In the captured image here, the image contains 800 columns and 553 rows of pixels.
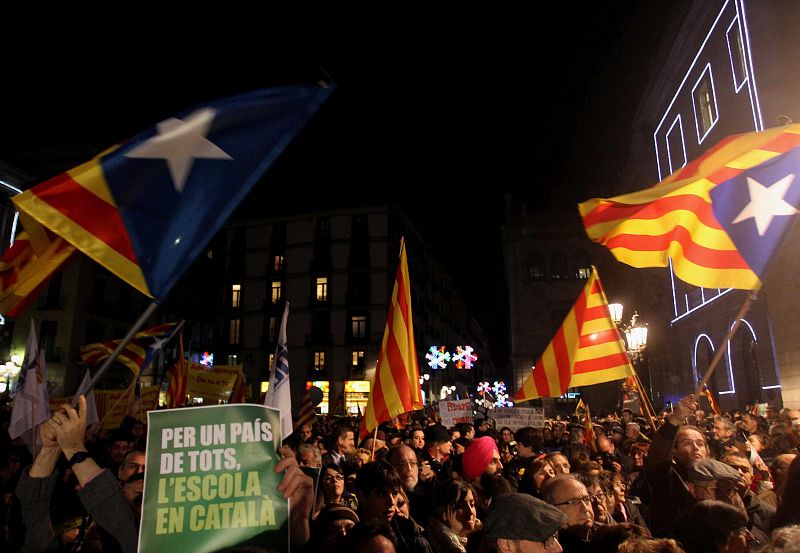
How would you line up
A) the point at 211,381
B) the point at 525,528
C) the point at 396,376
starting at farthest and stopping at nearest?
the point at 211,381
the point at 396,376
the point at 525,528

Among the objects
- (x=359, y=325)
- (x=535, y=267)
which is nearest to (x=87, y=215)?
(x=359, y=325)

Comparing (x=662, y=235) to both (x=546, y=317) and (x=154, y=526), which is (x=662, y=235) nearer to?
(x=154, y=526)

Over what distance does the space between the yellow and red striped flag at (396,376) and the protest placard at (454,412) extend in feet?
12.7

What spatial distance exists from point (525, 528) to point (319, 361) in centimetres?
4899

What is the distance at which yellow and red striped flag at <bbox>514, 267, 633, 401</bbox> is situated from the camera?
8.03 m

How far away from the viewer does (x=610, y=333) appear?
8.12 m

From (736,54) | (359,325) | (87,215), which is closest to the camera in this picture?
(87,215)

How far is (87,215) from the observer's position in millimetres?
3926

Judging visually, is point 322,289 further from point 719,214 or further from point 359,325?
point 719,214

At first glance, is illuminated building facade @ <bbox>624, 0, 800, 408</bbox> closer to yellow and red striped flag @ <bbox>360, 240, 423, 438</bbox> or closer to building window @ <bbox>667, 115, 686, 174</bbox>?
building window @ <bbox>667, 115, 686, 174</bbox>

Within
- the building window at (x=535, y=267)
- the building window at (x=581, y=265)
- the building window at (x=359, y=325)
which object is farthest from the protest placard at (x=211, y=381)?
the building window at (x=581, y=265)

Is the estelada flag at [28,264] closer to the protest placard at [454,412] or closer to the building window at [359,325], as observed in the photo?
the protest placard at [454,412]

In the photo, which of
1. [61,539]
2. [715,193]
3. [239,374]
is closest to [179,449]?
[61,539]

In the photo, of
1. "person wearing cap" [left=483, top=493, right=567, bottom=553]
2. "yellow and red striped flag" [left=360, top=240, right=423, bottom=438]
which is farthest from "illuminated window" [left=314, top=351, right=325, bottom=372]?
"person wearing cap" [left=483, top=493, right=567, bottom=553]
